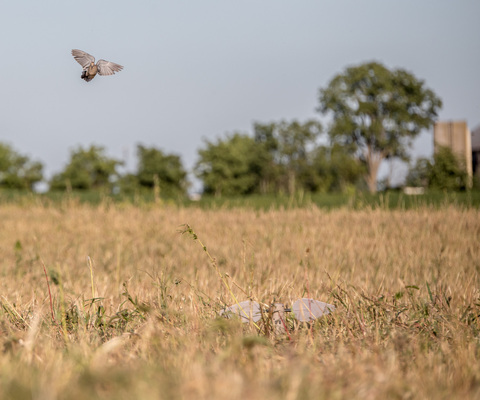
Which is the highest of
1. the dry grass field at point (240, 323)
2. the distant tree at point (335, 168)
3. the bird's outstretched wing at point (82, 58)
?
the distant tree at point (335, 168)

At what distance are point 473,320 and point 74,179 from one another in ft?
206

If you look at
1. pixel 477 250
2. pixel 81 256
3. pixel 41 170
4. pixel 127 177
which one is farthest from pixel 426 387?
pixel 41 170

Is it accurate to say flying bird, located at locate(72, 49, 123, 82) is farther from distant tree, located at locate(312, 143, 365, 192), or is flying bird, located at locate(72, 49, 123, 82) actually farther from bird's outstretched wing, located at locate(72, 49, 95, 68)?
distant tree, located at locate(312, 143, 365, 192)

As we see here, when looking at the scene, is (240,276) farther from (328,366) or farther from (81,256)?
(328,366)

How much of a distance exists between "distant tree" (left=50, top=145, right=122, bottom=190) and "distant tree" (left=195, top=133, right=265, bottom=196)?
1068 cm

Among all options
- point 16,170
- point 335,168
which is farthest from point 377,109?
point 16,170

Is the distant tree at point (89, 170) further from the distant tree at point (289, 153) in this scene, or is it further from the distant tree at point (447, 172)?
the distant tree at point (447, 172)

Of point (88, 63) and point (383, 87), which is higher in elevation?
point (383, 87)

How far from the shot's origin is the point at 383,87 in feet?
144

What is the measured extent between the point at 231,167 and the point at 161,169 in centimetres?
754

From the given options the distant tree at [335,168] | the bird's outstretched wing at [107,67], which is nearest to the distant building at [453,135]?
the bird's outstretched wing at [107,67]

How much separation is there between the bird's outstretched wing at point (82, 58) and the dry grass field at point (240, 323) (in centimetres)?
86

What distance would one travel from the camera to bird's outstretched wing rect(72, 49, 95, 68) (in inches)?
69.9

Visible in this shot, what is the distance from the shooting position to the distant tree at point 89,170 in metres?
63.6
